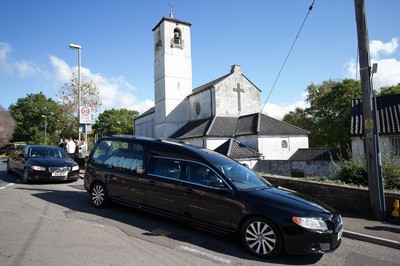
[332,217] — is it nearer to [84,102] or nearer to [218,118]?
[218,118]

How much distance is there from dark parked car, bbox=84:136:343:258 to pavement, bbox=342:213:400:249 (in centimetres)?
120

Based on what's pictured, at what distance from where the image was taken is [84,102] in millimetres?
34438

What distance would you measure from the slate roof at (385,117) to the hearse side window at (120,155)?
18339 mm

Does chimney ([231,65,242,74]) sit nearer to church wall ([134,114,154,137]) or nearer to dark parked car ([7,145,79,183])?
church wall ([134,114,154,137])

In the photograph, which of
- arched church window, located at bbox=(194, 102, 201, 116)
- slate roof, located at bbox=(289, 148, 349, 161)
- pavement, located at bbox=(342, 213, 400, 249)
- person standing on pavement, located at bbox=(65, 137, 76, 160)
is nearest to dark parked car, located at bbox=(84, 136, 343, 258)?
pavement, located at bbox=(342, 213, 400, 249)

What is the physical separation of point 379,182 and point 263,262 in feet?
13.8

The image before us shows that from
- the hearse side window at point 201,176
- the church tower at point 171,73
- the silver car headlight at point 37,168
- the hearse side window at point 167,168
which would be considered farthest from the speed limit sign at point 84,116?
the church tower at point 171,73

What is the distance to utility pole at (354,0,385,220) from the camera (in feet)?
22.2

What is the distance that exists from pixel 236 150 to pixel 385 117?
41.9 feet

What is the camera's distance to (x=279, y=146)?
29.7 m

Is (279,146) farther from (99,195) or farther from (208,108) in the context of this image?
(99,195)

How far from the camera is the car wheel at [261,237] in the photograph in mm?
4508

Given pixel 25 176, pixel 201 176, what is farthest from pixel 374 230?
pixel 25 176

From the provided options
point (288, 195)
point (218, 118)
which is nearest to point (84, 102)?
point (218, 118)
